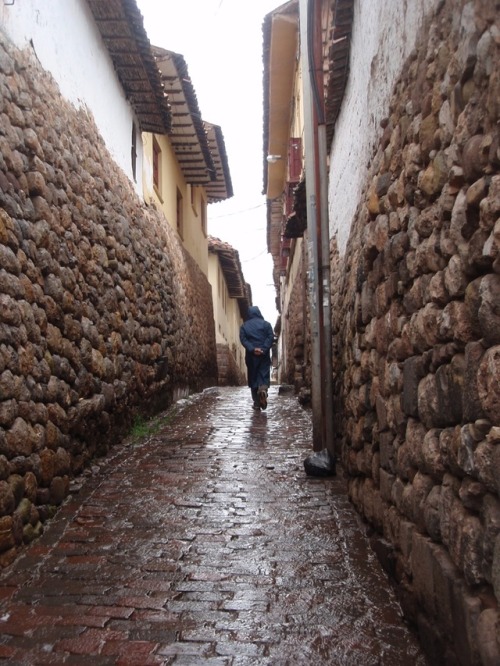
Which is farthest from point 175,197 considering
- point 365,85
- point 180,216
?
point 365,85

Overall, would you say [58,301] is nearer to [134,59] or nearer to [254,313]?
[134,59]

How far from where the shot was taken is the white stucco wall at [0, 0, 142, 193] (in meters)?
4.85

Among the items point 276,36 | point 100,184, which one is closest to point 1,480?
point 100,184


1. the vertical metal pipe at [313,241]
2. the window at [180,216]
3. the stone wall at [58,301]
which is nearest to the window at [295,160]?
the window at [180,216]

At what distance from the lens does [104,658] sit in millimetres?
2768

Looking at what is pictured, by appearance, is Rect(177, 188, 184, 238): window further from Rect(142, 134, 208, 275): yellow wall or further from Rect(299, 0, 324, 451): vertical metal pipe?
Rect(299, 0, 324, 451): vertical metal pipe

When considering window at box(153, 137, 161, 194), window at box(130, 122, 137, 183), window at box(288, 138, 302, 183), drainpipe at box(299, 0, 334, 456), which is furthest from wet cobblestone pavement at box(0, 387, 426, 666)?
window at box(288, 138, 302, 183)

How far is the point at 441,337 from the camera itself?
2.52 metres

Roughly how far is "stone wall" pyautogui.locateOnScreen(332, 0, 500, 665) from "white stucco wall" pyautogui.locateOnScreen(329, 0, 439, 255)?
0.69ft

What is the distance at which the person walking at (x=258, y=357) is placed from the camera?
33.3 feet

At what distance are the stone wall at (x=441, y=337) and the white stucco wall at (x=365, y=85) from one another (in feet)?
0.69

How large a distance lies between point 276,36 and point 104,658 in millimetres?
10963

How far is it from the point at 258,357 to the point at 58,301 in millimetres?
5531

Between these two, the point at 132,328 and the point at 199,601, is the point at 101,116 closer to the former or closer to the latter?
the point at 132,328
